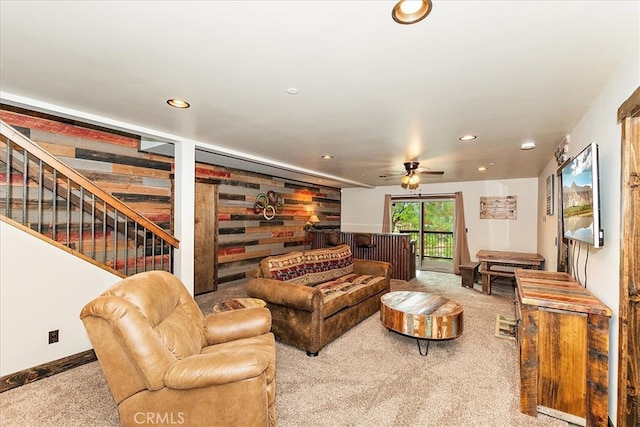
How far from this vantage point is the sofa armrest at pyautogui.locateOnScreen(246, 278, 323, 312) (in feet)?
9.36

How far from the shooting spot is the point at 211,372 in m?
1.50

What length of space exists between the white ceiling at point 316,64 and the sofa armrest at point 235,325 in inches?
67.8

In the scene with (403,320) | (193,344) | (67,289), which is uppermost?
(67,289)

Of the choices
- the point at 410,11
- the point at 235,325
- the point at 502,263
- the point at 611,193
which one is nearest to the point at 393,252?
the point at 502,263

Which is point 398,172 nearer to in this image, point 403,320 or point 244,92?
point 403,320

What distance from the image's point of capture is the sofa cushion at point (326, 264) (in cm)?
389

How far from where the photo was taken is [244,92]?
2238mm

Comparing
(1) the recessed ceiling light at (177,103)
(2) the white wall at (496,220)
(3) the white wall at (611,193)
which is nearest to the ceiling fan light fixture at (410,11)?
(3) the white wall at (611,193)

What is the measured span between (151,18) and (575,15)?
6.55 feet

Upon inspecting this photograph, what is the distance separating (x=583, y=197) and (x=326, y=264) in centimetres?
283

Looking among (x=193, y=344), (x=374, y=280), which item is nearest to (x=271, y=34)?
(x=193, y=344)

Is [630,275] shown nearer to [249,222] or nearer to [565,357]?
[565,357]

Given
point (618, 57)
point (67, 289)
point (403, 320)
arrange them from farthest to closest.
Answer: point (403, 320) → point (67, 289) → point (618, 57)

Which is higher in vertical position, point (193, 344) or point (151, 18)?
point (151, 18)
